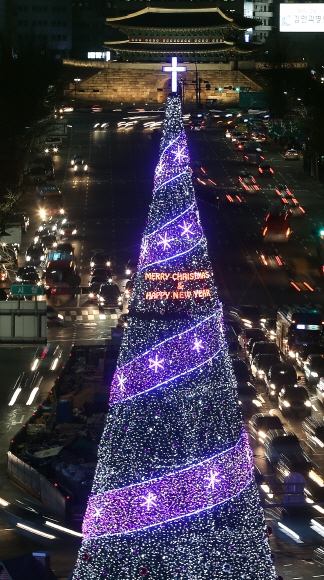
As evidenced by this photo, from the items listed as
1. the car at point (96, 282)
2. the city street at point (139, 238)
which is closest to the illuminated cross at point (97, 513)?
the city street at point (139, 238)

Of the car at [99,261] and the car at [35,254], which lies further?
the car at [35,254]

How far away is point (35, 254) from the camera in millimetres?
65500

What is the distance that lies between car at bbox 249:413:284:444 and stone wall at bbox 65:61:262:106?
95.9 m

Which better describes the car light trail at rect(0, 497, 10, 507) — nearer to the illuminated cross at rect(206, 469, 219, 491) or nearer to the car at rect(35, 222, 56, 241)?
the illuminated cross at rect(206, 469, 219, 491)

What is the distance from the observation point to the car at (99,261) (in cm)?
6275

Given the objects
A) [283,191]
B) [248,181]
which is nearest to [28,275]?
[283,191]

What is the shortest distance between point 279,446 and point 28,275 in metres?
27.5

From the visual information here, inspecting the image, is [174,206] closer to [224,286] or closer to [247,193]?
[224,286]

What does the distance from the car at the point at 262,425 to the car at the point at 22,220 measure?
32.8 m

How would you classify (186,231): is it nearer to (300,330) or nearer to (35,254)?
(300,330)

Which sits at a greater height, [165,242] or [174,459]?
[165,242]

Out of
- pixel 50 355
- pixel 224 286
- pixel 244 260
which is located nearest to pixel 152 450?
pixel 50 355

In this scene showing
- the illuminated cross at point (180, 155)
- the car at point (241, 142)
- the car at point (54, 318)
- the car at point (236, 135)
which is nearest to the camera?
the illuminated cross at point (180, 155)

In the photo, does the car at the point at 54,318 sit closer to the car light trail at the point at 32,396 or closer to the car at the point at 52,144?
the car light trail at the point at 32,396
